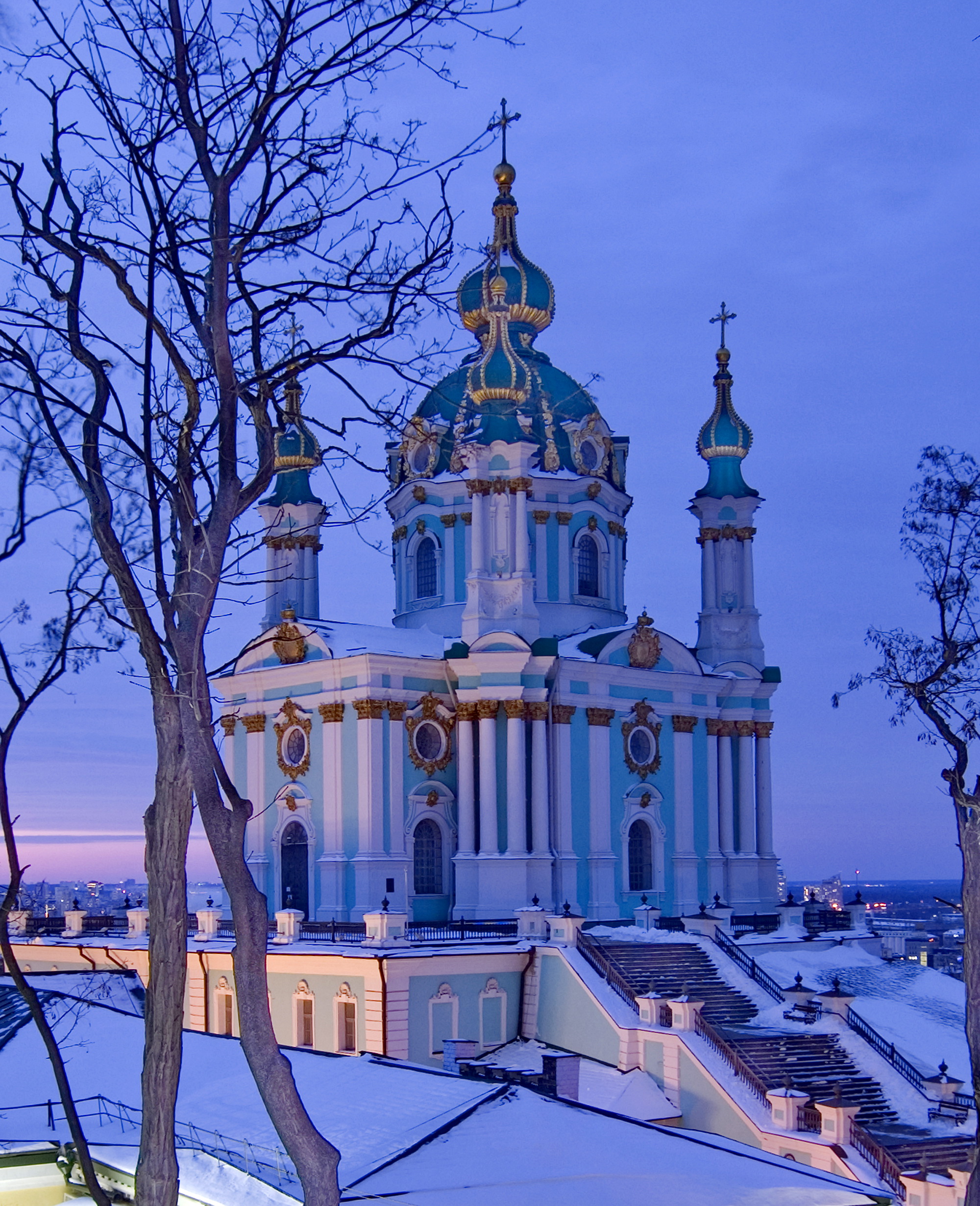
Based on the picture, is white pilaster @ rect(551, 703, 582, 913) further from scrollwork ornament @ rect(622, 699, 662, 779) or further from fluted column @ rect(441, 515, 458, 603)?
fluted column @ rect(441, 515, 458, 603)

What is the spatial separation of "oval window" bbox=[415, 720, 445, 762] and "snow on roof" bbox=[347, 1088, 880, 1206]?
61.1 ft

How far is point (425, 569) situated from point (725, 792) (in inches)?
333

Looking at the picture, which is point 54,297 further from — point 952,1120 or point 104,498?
point 952,1120

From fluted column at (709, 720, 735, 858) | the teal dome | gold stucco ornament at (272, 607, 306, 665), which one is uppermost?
the teal dome

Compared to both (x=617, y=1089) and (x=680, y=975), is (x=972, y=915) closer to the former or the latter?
(x=617, y=1089)

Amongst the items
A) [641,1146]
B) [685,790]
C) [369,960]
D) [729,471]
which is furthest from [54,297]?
[729,471]

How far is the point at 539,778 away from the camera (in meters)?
33.2

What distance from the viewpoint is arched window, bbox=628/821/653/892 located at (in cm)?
3534

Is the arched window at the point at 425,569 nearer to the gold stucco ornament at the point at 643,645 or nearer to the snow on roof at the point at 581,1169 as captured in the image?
the gold stucco ornament at the point at 643,645

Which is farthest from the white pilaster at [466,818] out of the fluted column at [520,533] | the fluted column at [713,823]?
the fluted column at [713,823]

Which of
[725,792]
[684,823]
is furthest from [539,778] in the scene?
[725,792]

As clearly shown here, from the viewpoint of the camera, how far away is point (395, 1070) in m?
17.1

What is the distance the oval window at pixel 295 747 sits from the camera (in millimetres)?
34531

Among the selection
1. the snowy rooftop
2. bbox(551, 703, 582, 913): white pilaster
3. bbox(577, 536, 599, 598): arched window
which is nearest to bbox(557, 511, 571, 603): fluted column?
bbox(577, 536, 599, 598): arched window
